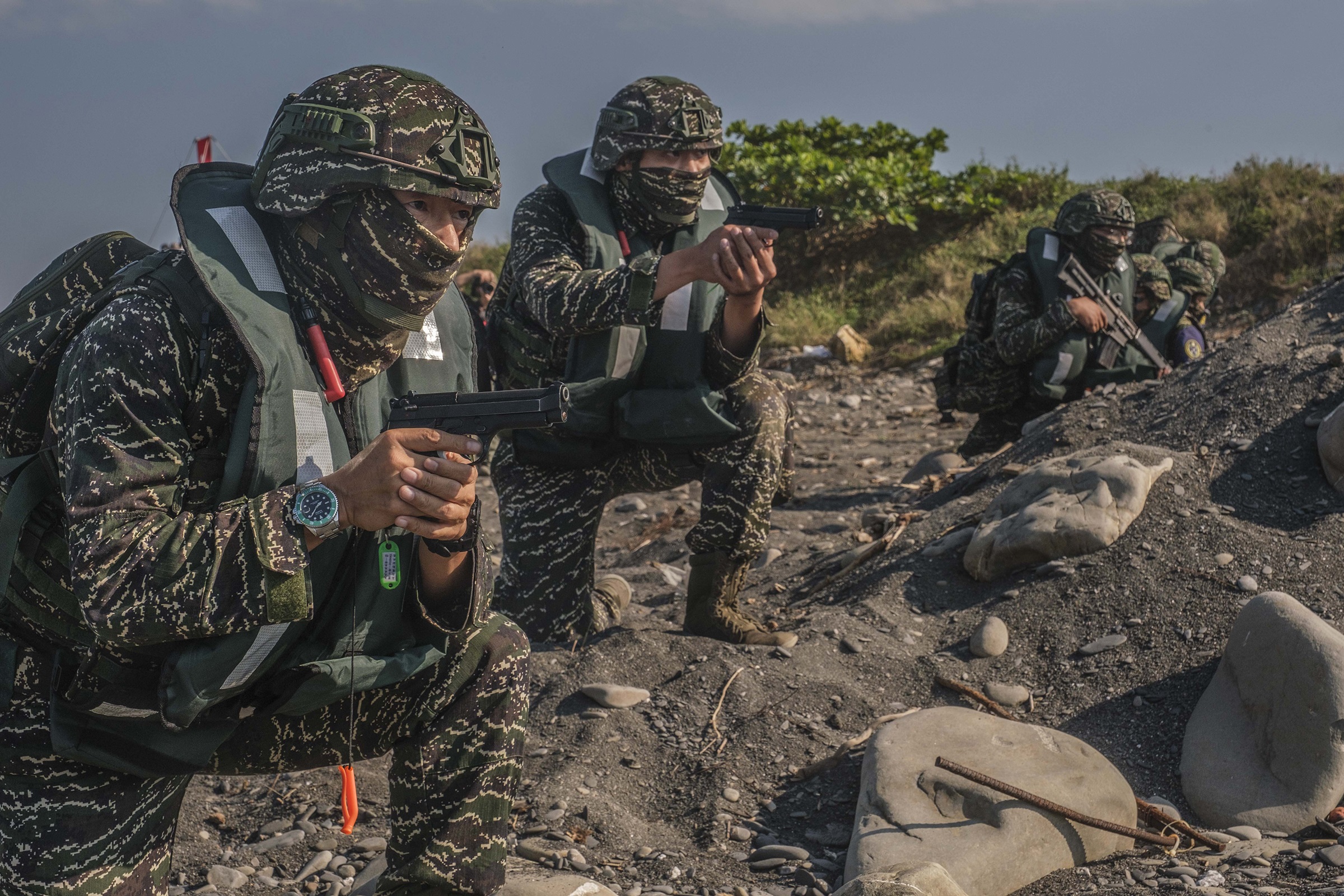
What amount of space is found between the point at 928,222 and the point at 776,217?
13488 millimetres

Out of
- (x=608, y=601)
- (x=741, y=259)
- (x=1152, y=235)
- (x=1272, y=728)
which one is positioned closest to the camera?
(x=1272, y=728)

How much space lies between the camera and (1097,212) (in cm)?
799

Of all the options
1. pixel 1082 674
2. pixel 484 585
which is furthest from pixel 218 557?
pixel 1082 674

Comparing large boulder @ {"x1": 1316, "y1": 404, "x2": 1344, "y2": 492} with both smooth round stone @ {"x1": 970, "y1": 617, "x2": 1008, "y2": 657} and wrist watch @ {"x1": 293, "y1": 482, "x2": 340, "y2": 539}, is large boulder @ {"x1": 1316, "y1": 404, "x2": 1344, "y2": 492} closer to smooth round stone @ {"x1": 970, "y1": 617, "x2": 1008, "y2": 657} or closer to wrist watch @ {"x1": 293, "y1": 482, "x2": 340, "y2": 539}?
smooth round stone @ {"x1": 970, "y1": 617, "x2": 1008, "y2": 657}

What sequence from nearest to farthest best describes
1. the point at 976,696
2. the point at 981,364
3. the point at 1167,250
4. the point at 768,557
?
the point at 976,696 < the point at 768,557 < the point at 981,364 < the point at 1167,250

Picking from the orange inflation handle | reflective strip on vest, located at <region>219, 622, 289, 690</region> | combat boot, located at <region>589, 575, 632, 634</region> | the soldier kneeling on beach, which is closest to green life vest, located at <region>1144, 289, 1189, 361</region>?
combat boot, located at <region>589, 575, 632, 634</region>

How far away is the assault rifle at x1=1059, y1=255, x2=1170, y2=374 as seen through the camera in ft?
26.2

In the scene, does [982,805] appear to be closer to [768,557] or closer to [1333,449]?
[1333,449]

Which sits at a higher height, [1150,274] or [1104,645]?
[1150,274]

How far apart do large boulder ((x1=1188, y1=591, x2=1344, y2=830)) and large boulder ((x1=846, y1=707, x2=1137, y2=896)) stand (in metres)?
0.35

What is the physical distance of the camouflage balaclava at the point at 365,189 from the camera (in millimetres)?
2662

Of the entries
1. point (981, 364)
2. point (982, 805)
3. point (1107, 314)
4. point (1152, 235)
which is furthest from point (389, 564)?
point (1152, 235)

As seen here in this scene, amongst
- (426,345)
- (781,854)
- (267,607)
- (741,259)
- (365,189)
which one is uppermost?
(365,189)

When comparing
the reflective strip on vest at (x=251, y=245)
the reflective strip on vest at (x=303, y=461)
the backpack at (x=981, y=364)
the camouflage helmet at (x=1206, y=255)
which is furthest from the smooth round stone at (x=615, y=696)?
the camouflage helmet at (x=1206, y=255)
